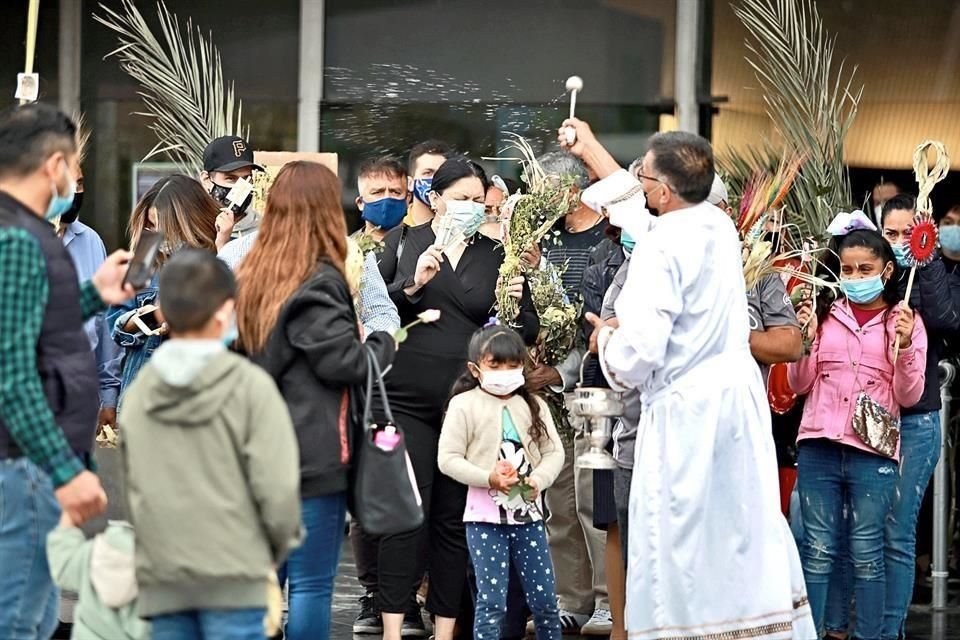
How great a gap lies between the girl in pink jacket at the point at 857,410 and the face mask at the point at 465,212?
4.94 feet

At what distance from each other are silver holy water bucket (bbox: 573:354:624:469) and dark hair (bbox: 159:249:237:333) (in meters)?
2.37

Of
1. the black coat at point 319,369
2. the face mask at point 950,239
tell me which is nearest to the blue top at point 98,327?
the black coat at point 319,369

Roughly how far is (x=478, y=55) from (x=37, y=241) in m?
6.90

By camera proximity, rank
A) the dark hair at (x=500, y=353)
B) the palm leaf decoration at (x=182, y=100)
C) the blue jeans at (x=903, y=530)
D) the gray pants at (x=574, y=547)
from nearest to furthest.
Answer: the dark hair at (x=500, y=353) → the blue jeans at (x=903, y=530) → the gray pants at (x=574, y=547) → the palm leaf decoration at (x=182, y=100)

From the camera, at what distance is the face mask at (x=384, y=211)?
8047 millimetres

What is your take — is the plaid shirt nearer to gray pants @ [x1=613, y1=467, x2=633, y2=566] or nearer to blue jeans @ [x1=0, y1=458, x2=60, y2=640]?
blue jeans @ [x1=0, y1=458, x2=60, y2=640]

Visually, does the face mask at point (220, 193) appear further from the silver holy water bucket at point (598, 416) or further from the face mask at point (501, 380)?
the silver holy water bucket at point (598, 416)

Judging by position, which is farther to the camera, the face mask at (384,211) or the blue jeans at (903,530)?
the face mask at (384,211)

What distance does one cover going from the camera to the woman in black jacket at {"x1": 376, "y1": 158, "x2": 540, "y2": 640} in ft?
23.9

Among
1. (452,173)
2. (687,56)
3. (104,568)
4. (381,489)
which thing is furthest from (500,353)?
(687,56)

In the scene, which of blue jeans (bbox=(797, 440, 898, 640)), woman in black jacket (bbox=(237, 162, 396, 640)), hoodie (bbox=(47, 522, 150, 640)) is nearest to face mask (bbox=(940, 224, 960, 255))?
blue jeans (bbox=(797, 440, 898, 640))

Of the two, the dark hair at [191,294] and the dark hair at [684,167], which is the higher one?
the dark hair at [684,167]

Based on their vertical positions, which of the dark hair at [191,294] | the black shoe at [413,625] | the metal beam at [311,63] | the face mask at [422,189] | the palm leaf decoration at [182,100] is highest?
the metal beam at [311,63]

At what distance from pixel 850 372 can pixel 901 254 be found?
0.58 m
